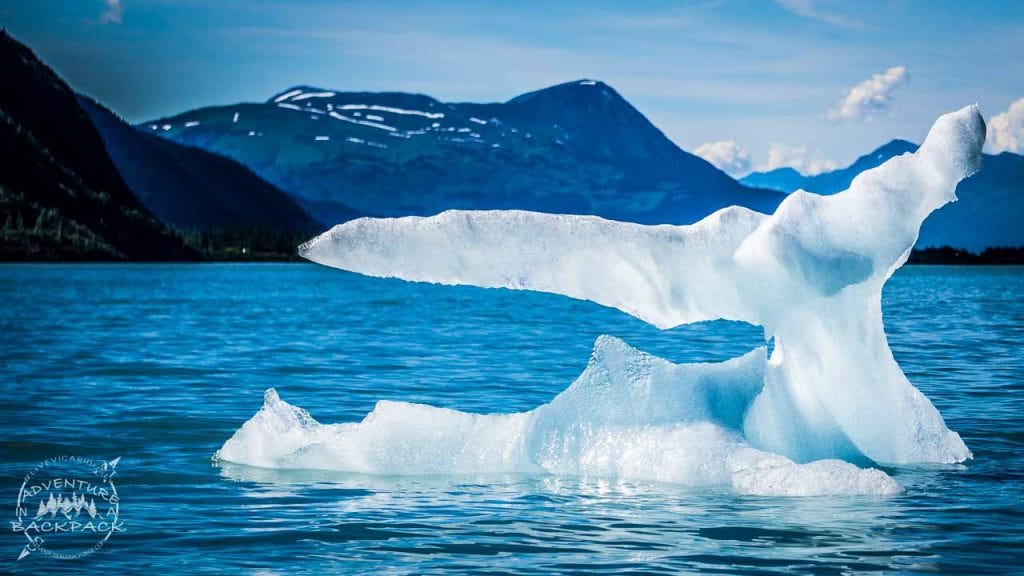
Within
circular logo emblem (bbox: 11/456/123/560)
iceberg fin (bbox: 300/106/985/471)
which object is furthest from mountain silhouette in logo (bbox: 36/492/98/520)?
iceberg fin (bbox: 300/106/985/471)

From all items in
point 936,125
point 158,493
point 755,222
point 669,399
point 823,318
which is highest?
point 936,125

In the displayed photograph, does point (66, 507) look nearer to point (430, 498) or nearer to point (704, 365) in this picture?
point (430, 498)

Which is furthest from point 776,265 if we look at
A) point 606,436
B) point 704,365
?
point 606,436

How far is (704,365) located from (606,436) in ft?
4.77

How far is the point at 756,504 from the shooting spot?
12.9m

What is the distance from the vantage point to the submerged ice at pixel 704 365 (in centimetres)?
1349

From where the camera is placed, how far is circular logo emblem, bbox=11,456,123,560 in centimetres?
1151

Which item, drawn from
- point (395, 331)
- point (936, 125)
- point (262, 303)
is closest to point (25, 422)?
point (936, 125)

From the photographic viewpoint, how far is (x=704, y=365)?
14.8 m

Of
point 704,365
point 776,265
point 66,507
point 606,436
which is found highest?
point 776,265

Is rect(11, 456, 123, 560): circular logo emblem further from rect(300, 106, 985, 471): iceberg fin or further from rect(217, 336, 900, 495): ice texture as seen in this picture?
rect(300, 106, 985, 471): iceberg fin

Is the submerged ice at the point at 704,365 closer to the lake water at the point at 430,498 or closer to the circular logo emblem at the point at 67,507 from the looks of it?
the lake water at the point at 430,498

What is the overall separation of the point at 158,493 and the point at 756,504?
6.52m

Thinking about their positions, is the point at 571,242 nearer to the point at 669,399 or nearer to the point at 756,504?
the point at 669,399
